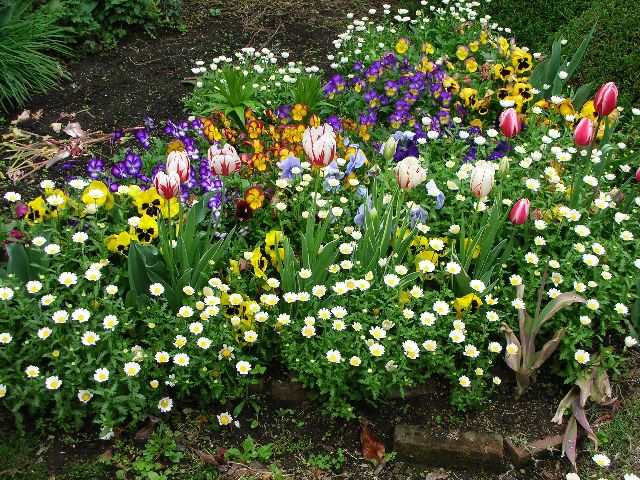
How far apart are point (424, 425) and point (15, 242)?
1.88 metres

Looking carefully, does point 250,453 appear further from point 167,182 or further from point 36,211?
point 36,211

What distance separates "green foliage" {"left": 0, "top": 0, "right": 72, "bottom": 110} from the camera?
4.72m

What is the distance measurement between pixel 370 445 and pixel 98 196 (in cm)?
157

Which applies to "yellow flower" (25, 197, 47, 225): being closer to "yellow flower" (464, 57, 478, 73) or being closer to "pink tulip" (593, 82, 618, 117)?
"pink tulip" (593, 82, 618, 117)

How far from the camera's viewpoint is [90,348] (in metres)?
2.66

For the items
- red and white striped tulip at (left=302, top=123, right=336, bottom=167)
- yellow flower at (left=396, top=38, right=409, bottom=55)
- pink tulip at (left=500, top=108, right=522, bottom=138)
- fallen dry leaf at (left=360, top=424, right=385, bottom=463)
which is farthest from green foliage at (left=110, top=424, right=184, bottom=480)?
yellow flower at (left=396, top=38, right=409, bottom=55)

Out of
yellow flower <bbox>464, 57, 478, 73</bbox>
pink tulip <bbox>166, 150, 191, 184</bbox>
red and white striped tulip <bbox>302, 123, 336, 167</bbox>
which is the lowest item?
yellow flower <bbox>464, 57, 478, 73</bbox>

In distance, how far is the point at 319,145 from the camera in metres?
2.60

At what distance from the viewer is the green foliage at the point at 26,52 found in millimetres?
4723

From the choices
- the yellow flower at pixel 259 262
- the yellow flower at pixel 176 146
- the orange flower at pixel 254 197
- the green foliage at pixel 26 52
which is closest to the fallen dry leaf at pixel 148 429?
the yellow flower at pixel 259 262

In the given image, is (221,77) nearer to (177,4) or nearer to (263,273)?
(177,4)

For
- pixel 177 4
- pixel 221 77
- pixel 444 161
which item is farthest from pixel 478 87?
pixel 177 4

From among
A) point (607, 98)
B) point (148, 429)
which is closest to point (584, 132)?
point (607, 98)

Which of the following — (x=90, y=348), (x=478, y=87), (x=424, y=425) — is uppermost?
(x=478, y=87)
